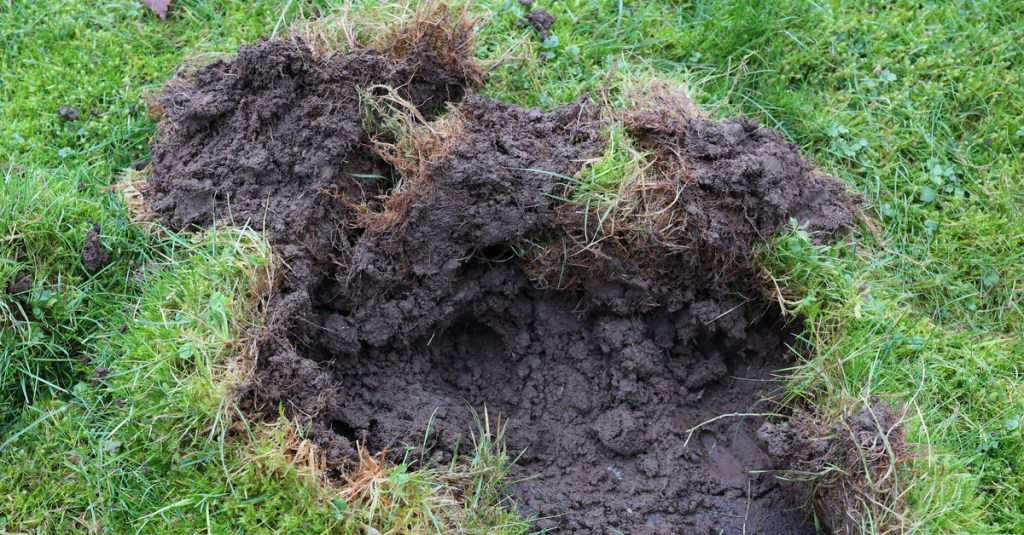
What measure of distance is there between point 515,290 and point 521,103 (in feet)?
3.07

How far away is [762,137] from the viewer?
331 centimetres

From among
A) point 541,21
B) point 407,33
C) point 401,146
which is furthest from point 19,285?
point 541,21

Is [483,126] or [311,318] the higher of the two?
[483,126]

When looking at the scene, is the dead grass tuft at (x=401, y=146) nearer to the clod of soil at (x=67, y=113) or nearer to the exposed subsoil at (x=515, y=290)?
the exposed subsoil at (x=515, y=290)

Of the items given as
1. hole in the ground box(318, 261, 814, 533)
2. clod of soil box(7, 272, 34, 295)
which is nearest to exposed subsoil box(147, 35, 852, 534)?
hole in the ground box(318, 261, 814, 533)

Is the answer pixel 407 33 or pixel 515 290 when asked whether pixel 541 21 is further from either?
pixel 515 290

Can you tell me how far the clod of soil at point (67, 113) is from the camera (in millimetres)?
3596

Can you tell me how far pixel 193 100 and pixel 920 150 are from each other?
3.15 metres

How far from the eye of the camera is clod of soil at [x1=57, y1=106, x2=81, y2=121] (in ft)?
11.8

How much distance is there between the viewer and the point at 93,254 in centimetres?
318

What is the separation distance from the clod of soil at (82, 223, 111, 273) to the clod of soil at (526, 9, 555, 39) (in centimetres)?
209

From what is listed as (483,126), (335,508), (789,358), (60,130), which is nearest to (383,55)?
(483,126)

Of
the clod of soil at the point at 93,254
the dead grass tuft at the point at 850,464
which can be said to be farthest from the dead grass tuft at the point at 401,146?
the dead grass tuft at the point at 850,464

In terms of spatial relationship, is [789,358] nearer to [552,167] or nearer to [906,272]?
[906,272]
